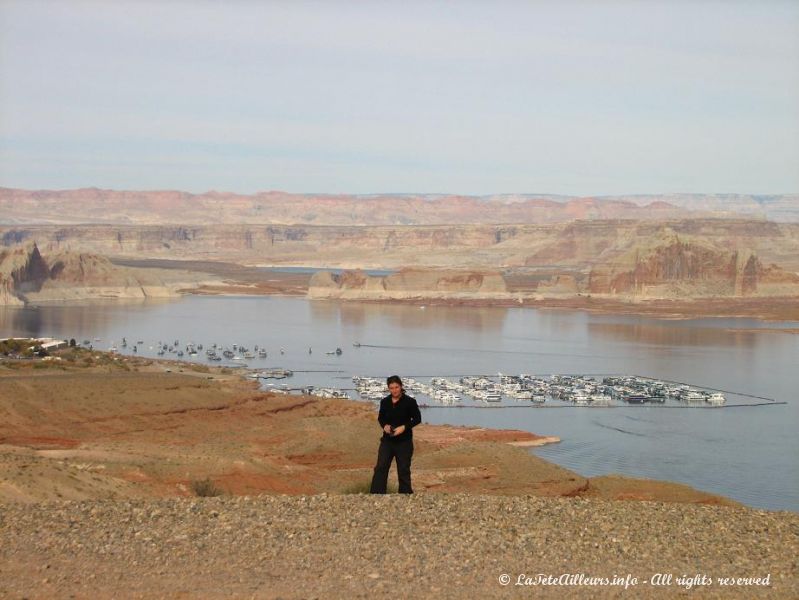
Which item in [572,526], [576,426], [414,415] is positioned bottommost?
[576,426]

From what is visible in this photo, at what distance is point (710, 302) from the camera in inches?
4493

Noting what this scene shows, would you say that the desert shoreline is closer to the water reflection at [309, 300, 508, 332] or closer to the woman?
the woman

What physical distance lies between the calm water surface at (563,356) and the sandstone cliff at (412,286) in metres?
6.37

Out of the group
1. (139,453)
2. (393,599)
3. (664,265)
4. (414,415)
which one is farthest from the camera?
(664,265)

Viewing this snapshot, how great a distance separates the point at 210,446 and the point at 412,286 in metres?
96.4

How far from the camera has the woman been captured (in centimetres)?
1056

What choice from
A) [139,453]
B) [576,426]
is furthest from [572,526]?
[576,426]

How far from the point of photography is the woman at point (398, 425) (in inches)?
416

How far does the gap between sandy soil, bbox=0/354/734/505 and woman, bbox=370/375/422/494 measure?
3764 millimetres

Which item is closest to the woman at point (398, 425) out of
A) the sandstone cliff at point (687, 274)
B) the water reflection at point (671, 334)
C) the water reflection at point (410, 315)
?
the water reflection at point (671, 334)

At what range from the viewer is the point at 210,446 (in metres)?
23.7

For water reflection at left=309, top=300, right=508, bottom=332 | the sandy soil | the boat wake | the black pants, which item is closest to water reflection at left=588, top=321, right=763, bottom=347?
water reflection at left=309, top=300, right=508, bottom=332

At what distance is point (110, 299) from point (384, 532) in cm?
10232

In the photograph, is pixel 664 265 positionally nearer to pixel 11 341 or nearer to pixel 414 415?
pixel 11 341
